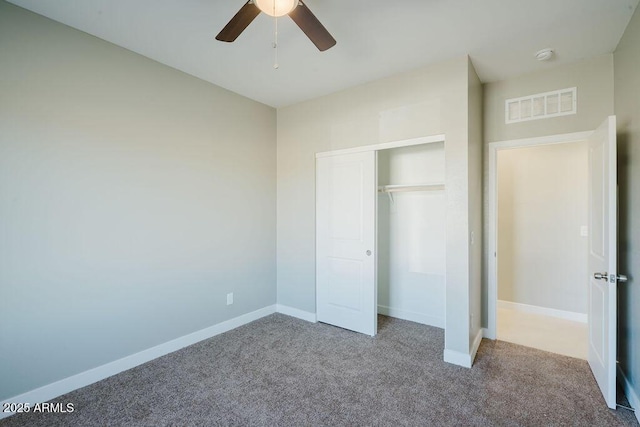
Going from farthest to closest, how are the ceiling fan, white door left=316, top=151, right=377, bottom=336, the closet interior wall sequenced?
the closet interior wall < white door left=316, top=151, right=377, bottom=336 < the ceiling fan

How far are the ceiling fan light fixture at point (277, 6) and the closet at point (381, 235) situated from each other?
5.88 feet

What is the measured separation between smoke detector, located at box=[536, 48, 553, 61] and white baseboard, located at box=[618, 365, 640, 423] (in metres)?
2.69

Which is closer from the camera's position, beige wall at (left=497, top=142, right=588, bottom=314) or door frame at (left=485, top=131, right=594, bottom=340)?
door frame at (left=485, top=131, right=594, bottom=340)

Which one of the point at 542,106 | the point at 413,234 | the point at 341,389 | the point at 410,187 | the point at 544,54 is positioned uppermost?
the point at 544,54

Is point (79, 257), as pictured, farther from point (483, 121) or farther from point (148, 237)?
point (483, 121)

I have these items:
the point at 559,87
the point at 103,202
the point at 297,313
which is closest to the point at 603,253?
the point at 559,87

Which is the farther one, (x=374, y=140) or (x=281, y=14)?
(x=374, y=140)

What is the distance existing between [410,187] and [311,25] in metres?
2.32

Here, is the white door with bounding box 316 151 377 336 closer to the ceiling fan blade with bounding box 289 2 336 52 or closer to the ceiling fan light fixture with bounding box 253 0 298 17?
the ceiling fan blade with bounding box 289 2 336 52

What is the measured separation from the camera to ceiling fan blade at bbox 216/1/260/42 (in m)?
1.69

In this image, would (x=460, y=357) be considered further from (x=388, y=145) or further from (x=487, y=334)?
(x=388, y=145)

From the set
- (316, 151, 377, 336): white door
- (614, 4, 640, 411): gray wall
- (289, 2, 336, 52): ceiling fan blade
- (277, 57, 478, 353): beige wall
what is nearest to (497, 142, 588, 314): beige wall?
(614, 4, 640, 411): gray wall

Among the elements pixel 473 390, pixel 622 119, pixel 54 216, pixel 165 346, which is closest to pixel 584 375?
pixel 473 390

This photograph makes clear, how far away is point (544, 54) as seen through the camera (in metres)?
2.67
